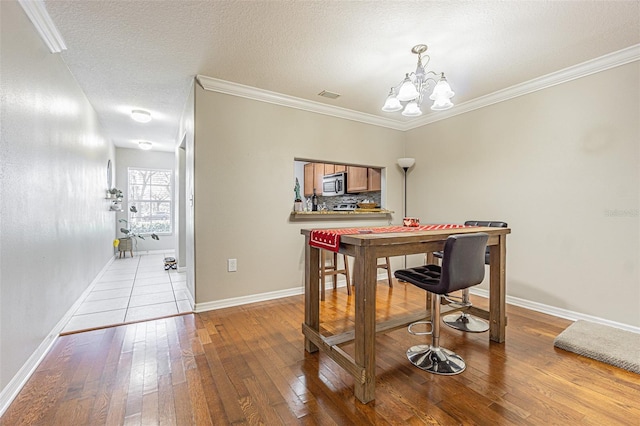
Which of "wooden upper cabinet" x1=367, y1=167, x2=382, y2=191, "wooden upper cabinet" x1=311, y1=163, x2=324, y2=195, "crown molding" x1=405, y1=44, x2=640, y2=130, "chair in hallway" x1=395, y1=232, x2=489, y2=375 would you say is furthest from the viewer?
"wooden upper cabinet" x1=311, y1=163, x2=324, y2=195

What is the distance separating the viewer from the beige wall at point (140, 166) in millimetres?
6551

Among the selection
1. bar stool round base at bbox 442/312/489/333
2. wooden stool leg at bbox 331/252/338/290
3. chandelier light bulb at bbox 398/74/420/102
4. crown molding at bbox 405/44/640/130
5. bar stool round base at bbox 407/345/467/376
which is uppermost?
crown molding at bbox 405/44/640/130

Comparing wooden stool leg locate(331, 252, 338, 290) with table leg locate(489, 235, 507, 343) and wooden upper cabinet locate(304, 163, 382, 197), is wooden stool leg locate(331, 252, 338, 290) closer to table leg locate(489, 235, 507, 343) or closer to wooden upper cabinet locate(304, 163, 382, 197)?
wooden upper cabinet locate(304, 163, 382, 197)

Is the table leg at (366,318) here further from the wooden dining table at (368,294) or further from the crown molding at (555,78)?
the crown molding at (555,78)

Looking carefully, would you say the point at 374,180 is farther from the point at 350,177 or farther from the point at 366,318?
the point at 366,318

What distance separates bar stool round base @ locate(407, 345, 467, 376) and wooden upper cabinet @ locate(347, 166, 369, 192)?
3.24m

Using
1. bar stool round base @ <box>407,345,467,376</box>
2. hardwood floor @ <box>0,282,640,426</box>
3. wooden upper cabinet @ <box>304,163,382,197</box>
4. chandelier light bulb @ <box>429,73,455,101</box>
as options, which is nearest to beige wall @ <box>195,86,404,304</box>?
hardwood floor @ <box>0,282,640,426</box>

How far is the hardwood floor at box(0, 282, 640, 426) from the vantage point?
147cm

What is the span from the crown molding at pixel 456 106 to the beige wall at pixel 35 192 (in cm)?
124

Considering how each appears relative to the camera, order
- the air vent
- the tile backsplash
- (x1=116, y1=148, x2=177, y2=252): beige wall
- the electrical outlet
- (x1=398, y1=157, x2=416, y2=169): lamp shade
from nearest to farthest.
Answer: the electrical outlet, the air vent, (x1=398, y1=157, x2=416, y2=169): lamp shade, the tile backsplash, (x1=116, y1=148, x2=177, y2=252): beige wall

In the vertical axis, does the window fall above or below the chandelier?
below

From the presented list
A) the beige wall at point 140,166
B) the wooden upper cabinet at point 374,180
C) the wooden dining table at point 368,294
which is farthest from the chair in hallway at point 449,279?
the beige wall at point 140,166

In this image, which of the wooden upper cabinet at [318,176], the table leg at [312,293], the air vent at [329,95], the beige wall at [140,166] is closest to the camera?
the table leg at [312,293]

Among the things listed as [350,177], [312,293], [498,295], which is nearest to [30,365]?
[312,293]
